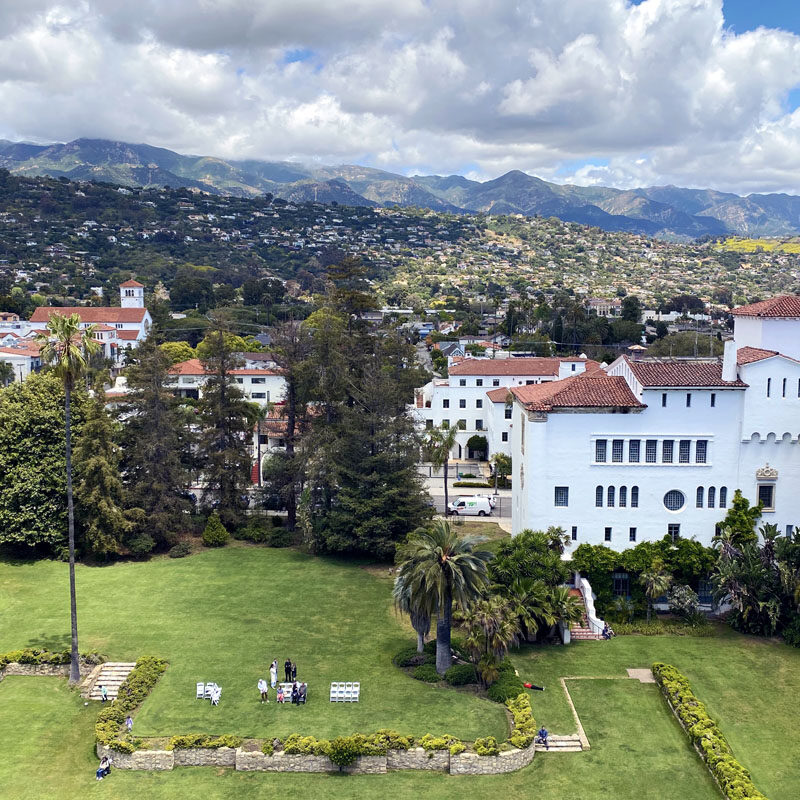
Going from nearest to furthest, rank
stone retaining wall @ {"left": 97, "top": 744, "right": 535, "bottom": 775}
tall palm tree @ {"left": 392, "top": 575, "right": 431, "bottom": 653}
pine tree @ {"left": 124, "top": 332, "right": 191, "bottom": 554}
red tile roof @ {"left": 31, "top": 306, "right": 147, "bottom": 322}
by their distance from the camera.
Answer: stone retaining wall @ {"left": 97, "top": 744, "right": 535, "bottom": 775} → tall palm tree @ {"left": 392, "top": 575, "right": 431, "bottom": 653} → pine tree @ {"left": 124, "top": 332, "right": 191, "bottom": 554} → red tile roof @ {"left": 31, "top": 306, "right": 147, "bottom": 322}

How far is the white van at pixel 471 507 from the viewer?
6088 centimetres

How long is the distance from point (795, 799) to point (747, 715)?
5598 millimetres

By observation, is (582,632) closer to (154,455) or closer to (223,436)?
(223,436)

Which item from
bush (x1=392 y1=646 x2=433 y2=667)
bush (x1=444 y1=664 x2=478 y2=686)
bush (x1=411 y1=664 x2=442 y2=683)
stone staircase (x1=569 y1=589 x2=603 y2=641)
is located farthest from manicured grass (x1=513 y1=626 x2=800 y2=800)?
bush (x1=392 y1=646 x2=433 y2=667)

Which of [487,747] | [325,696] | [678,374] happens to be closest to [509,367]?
[678,374]

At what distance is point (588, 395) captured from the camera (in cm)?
4425

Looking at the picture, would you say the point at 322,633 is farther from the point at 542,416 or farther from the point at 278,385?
the point at 278,385

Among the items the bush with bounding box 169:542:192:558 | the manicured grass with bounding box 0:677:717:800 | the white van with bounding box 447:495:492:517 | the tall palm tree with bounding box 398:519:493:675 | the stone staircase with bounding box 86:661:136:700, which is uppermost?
the tall palm tree with bounding box 398:519:493:675

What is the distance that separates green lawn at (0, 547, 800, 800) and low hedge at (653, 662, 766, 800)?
2.02 ft

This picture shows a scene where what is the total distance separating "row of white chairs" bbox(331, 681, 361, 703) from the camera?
3338 centimetres

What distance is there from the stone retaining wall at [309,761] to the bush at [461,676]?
591 cm

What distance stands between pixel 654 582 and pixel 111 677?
1055 inches

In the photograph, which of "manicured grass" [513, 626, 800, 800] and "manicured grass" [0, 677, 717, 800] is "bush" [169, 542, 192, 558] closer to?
"manicured grass" [0, 677, 717, 800]

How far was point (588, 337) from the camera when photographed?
13888 centimetres
